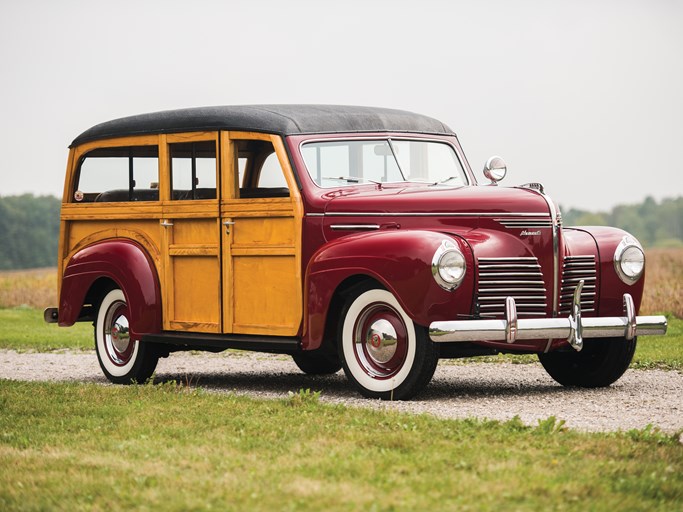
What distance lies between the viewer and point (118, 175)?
11.5 metres

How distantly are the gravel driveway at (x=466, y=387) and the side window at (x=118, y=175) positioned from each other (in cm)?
170

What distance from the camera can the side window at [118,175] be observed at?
1110 cm

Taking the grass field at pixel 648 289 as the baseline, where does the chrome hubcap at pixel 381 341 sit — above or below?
above

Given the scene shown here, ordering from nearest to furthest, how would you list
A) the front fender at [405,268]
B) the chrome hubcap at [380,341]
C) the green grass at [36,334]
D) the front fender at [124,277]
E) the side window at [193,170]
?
the front fender at [405,268]
the chrome hubcap at [380,341]
the side window at [193,170]
the front fender at [124,277]
the green grass at [36,334]

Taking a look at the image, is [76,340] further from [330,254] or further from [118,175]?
[330,254]

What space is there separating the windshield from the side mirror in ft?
0.84

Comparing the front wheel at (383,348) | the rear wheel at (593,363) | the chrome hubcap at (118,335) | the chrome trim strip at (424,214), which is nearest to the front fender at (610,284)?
the rear wheel at (593,363)

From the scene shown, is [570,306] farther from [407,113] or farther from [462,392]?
[407,113]

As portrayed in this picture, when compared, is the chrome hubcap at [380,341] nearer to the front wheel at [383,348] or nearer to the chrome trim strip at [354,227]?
the front wheel at [383,348]

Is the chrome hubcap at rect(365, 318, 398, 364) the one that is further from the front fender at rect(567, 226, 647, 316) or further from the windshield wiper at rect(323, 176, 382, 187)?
the front fender at rect(567, 226, 647, 316)

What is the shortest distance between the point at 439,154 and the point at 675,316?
758 centimetres

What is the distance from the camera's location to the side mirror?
34.4ft

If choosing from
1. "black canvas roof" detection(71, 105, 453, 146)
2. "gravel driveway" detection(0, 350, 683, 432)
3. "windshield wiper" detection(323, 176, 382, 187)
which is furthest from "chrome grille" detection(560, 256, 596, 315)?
"black canvas roof" detection(71, 105, 453, 146)

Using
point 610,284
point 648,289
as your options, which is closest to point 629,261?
point 610,284
